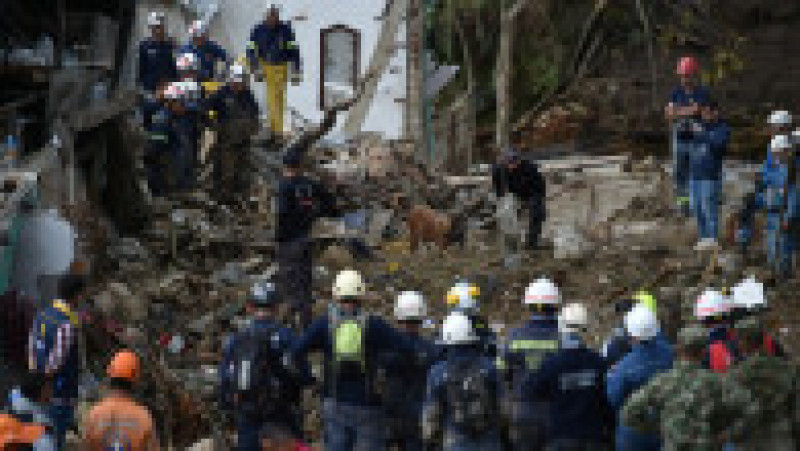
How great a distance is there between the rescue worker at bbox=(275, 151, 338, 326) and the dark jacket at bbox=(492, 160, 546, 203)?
3.75 meters

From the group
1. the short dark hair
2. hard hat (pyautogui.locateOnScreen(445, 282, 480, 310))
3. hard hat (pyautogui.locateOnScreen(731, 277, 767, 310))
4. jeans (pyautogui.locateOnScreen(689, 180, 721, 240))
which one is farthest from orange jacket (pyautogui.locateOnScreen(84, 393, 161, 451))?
jeans (pyautogui.locateOnScreen(689, 180, 721, 240))

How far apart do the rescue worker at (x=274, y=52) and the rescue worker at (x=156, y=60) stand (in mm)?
1870

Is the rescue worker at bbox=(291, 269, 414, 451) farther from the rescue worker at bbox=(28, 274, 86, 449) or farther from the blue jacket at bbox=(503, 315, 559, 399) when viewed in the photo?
the rescue worker at bbox=(28, 274, 86, 449)

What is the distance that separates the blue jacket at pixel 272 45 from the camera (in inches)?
893

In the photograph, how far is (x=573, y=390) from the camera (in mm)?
10492

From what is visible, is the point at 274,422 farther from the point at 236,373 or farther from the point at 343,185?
the point at 343,185

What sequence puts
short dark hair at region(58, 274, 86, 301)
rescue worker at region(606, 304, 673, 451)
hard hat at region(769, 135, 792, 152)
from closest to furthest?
rescue worker at region(606, 304, 673, 451), short dark hair at region(58, 274, 86, 301), hard hat at region(769, 135, 792, 152)

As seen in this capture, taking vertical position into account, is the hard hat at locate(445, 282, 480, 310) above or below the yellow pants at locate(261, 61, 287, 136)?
below

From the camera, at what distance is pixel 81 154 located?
762 inches

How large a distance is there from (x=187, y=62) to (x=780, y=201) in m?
7.98

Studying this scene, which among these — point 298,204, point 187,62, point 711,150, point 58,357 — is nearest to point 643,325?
point 58,357

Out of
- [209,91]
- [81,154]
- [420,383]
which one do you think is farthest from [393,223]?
[420,383]

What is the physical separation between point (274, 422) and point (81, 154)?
884 cm

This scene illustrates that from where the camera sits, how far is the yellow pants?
22938 mm
